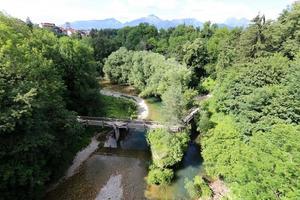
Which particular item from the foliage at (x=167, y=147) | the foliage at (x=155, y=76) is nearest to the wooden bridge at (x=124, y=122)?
the foliage at (x=155, y=76)

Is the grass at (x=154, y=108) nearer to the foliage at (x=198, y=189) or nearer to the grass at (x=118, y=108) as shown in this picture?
the grass at (x=118, y=108)

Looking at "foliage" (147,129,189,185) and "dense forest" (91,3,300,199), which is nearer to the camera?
"dense forest" (91,3,300,199)

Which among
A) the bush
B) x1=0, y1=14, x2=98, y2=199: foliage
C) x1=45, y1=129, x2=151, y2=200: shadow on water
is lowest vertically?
x1=45, y1=129, x2=151, y2=200: shadow on water

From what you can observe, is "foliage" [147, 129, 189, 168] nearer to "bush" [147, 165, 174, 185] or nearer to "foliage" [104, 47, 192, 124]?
"bush" [147, 165, 174, 185]

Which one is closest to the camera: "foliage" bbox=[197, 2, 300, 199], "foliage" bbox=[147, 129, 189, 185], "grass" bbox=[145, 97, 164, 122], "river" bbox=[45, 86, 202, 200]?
"foliage" bbox=[197, 2, 300, 199]

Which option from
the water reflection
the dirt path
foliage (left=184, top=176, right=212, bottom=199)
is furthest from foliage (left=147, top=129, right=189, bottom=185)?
the dirt path

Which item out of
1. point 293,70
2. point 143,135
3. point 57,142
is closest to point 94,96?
point 143,135

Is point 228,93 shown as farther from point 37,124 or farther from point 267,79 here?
point 37,124
